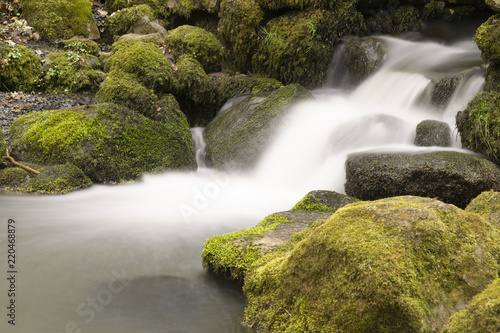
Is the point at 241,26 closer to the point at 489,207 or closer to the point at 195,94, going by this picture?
the point at 195,94

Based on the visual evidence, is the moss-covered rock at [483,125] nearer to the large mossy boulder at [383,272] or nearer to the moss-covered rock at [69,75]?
the large mossy boulder at [383,272]

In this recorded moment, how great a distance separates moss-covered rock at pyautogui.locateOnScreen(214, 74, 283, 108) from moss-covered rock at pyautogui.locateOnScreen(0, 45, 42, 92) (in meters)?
4.07

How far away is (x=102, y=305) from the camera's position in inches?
135

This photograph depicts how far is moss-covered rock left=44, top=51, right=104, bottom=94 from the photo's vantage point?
934 centimetres

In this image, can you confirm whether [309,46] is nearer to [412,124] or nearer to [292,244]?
[412,124]

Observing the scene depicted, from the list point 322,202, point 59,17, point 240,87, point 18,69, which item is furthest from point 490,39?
point 59,17

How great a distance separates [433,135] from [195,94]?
516 cm

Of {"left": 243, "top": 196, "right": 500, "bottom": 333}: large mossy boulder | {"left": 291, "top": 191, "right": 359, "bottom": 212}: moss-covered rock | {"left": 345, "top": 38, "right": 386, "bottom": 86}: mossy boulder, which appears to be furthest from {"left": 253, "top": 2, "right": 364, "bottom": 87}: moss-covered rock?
{"left": 243, "top": 196, "right": 500, "bottom": 333}: large mossy boulder

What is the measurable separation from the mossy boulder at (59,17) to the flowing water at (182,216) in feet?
17.7

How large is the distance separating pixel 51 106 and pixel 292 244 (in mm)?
6782

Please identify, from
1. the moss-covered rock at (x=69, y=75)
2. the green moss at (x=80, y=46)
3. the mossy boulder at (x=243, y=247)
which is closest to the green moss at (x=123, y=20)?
the green moss at (x=80, y=46)

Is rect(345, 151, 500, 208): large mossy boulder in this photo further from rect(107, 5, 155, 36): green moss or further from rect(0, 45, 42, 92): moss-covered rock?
rect(107, 5, 155, 36): green moss

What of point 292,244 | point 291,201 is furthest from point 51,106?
point 292,244

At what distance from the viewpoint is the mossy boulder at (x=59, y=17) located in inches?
447
